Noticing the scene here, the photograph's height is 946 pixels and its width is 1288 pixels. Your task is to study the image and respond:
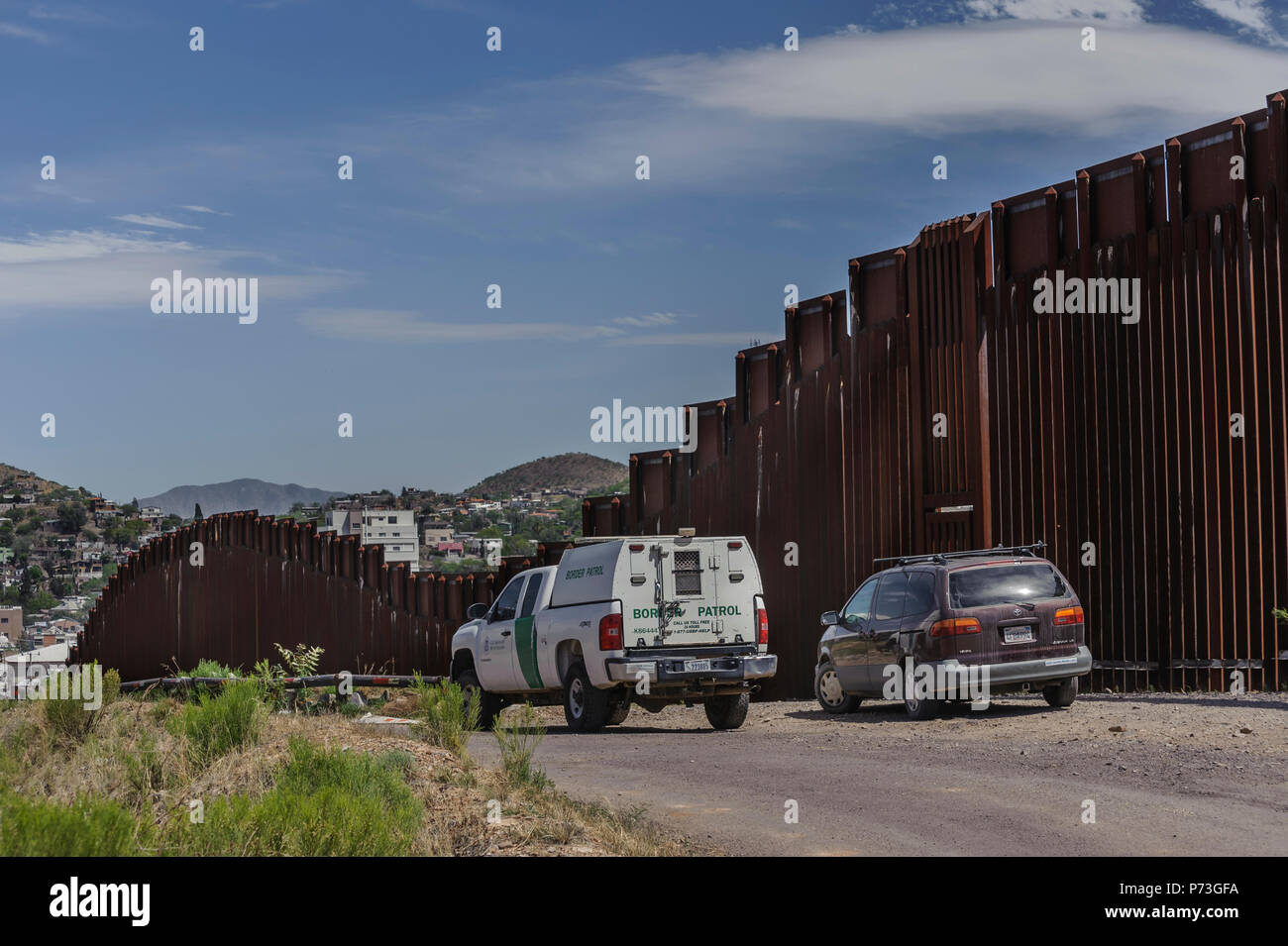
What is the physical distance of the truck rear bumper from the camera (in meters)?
16.8

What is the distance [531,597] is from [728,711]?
10.7 feet

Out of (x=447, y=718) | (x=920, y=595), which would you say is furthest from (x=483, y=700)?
(x=920, y=595)

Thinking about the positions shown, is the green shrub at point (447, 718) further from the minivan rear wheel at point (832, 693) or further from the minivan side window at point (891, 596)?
the minivan rear wheel at point (832, 693)

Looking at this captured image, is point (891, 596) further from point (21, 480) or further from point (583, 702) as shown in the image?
point (21, 480)

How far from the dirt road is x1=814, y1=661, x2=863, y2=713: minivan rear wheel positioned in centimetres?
44

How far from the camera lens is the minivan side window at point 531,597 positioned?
1907 cm

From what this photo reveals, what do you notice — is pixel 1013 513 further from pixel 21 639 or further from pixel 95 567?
pixel 95 567

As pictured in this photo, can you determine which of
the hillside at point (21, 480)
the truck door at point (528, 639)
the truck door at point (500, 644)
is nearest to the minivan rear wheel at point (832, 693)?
the truck door at point (528, 639)

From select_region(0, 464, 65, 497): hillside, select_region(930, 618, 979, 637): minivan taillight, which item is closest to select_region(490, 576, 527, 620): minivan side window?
select_region(930, 618, 979, 637): minivan taillight

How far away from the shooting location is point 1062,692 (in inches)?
651

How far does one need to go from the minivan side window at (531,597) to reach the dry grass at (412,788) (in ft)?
15.7

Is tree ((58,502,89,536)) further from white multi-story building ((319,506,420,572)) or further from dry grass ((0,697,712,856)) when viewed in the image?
dry grass ((0,697,712,856))

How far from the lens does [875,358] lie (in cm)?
2355
